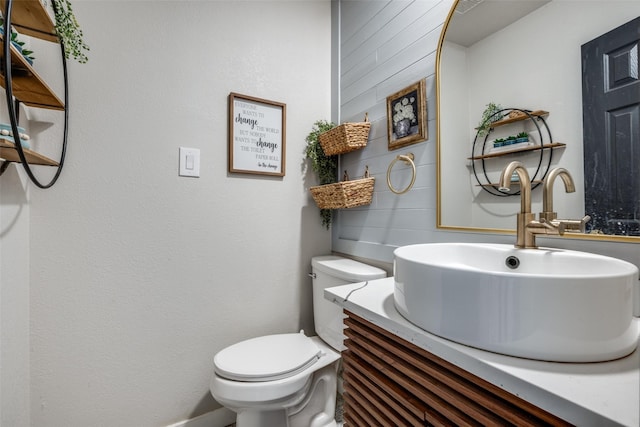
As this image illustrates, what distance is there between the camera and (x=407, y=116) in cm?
Answer: 120

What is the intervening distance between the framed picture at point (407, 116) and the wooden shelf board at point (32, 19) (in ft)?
3.91

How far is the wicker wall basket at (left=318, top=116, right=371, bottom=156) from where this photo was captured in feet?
4.48

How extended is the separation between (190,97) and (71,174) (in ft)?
1.87

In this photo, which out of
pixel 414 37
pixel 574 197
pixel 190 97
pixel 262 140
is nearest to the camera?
pixel 574 197

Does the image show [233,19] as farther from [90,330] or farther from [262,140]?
[90,330]

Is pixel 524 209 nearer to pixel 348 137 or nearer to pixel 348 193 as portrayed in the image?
pixel 348 193

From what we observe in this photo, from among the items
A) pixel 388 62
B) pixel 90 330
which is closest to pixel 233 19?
pixel 388 62

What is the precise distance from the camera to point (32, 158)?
0.85 m

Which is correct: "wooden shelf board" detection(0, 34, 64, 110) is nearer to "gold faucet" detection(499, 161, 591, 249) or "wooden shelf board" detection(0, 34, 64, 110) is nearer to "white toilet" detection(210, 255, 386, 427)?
"white toilet" detection(210, 255, 386, 427)

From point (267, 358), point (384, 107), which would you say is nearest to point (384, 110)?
point (384, 107)

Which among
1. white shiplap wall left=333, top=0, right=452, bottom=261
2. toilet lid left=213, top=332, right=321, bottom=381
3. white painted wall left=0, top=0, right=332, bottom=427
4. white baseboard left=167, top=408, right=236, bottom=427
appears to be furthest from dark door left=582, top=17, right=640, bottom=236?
white baseboard left=167, top=408, right=236, bottom=427

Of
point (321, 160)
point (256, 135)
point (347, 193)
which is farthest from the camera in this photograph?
point (321, 160)

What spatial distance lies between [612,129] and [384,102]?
0.84 m

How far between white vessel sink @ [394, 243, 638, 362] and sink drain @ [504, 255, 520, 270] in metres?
0.21
